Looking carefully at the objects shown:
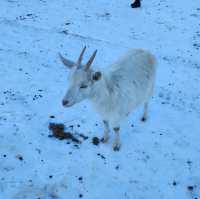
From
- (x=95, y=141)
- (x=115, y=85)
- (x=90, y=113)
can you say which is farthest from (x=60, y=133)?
(x=115, y=85)

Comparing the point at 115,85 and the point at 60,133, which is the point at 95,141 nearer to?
the point at 60,133

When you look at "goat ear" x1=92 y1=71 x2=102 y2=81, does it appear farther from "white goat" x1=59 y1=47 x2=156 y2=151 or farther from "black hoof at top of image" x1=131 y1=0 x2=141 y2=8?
"black hoof at top of image" x1=131 y1=0 x2=141 y2=8

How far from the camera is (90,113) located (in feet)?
29.3

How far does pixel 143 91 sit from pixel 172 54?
15.6 feet

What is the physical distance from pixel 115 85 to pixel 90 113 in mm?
2066

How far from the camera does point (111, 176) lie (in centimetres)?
729

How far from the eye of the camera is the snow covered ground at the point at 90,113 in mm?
7102

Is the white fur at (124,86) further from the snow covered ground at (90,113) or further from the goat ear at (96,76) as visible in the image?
the snow covered ground at (90,113)

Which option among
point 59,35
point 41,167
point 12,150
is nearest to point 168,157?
point 41,167

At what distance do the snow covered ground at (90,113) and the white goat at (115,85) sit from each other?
779mm

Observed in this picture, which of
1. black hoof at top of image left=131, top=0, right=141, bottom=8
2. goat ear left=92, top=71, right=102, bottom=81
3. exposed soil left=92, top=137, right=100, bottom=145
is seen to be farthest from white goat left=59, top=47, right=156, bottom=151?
black hoof at top of image left=131, top=0, right=141, bottom=8

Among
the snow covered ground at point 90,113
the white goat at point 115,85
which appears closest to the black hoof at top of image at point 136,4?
the snow covered ground at point 90,113

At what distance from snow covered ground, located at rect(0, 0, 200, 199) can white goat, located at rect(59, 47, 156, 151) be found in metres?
0.78

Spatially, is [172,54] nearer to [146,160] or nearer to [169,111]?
[169,111]
